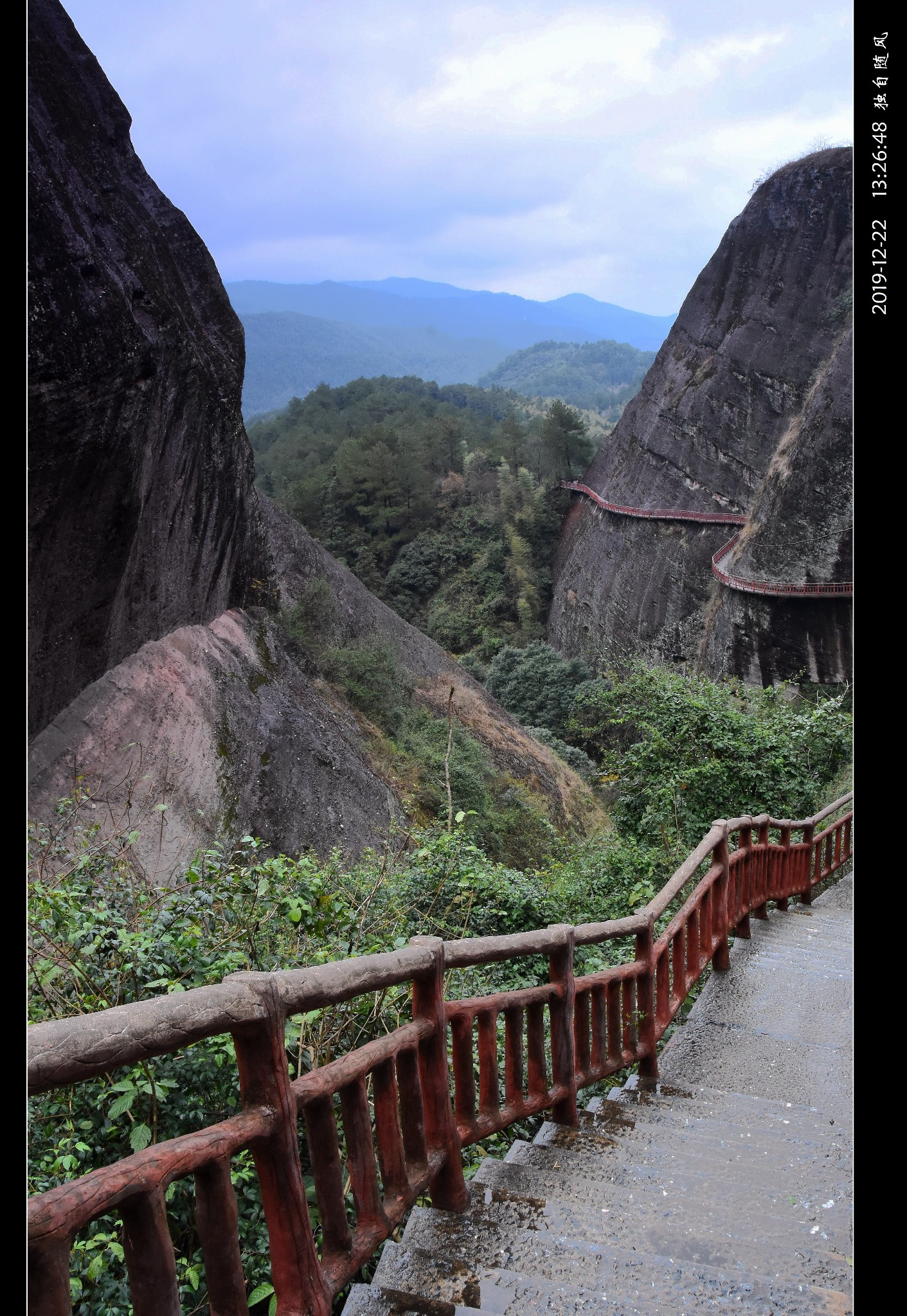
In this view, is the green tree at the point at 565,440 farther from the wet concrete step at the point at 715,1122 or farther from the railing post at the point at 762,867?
the wet concrete step at the point at 715,1122

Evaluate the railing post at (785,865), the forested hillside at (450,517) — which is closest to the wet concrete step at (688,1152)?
the railing post at (785,865)

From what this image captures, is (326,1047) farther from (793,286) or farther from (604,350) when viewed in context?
(604,350)

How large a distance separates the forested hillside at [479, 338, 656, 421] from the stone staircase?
130 meters

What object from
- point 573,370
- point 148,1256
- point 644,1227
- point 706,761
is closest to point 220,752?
point 706,761

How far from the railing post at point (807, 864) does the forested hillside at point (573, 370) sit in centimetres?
12558

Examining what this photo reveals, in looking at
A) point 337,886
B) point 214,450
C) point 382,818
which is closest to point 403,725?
point 382,818

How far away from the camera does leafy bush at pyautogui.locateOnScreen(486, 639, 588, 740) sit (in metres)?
29.5

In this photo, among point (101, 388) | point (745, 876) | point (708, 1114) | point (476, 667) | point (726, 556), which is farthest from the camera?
point (476, 667)

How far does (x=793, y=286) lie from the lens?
30688 mm

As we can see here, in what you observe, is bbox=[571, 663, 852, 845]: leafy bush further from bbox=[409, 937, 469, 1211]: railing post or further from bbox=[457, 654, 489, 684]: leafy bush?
bbox=[457, 654, 489, 684]: leafy bush

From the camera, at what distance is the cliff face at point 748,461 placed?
84.8 feet

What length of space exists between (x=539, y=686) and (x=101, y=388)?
73.6 feet

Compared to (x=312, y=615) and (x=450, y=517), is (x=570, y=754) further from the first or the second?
(x=450, y=517)

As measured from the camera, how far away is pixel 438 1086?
2.66 meters
